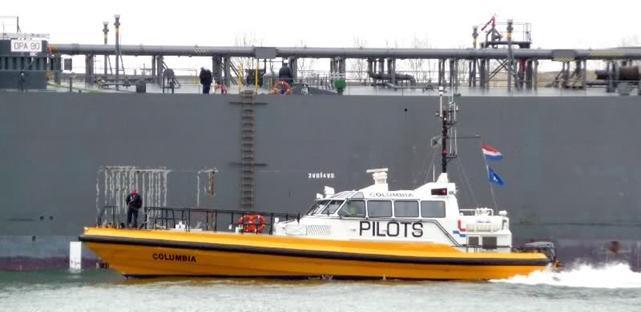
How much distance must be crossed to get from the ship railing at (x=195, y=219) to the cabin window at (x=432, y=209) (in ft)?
7.09

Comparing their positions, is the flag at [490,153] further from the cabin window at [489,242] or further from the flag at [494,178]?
the cabin window at [489,242]

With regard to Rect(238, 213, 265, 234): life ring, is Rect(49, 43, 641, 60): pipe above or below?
above

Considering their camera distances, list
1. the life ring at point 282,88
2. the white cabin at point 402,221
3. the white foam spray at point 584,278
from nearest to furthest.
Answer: the white cabin at point 402,221, the white foam spray at point 584,278, the life ring at point 282,88

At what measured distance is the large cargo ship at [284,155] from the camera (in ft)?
92.1

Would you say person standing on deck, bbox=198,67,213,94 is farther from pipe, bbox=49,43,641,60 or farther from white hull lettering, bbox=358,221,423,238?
white hull lettering, bbox=358,221,423,238

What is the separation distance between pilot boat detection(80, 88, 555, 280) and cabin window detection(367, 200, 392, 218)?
0.7 inches

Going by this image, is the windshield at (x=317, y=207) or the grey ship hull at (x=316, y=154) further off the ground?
the grey ship hull at (x=316, y=154)

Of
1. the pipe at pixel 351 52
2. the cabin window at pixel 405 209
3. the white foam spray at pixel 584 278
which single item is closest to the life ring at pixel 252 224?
the cabin window at pixel 405 209

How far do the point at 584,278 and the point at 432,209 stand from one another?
119 inches

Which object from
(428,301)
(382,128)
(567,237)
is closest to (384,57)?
(382,128)

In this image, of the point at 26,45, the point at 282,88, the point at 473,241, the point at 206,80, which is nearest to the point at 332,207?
the point at 473,241

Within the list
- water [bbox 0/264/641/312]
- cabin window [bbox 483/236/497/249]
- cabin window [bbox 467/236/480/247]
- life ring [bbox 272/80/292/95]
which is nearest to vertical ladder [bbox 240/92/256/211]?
life ring [bbox 272/80/292/95]

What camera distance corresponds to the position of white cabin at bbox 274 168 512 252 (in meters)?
25.4

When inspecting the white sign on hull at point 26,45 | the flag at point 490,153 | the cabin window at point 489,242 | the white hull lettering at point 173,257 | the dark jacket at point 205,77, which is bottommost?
the white hull lettering at point 173,257
